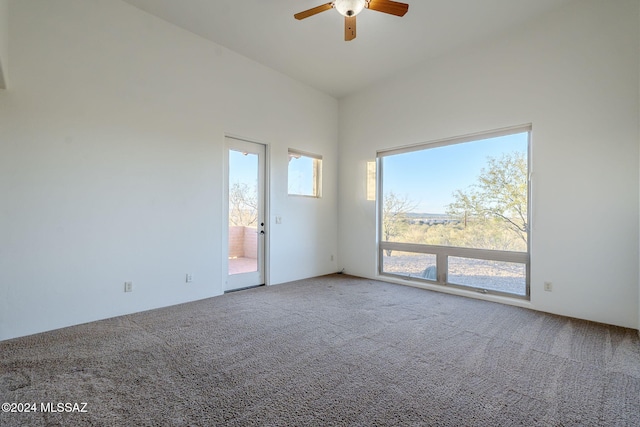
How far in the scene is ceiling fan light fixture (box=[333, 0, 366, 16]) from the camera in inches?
105

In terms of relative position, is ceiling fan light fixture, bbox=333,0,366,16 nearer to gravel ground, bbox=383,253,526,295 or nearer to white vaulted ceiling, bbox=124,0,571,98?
white vaulted ceiling, bbox=124,0,571,98

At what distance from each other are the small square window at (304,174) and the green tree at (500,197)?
2474 mm

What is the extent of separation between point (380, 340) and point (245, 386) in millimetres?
1290

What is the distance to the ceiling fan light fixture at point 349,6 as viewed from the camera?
2672mm

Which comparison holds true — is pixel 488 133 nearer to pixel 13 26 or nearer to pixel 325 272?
pixel 325 272

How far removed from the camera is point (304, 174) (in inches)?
210

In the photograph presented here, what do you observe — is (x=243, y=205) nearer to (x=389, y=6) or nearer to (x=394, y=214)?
(x=394, y=214)

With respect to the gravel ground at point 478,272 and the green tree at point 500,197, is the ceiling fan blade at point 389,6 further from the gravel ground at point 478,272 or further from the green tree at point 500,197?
the gravel ground at point 478,272

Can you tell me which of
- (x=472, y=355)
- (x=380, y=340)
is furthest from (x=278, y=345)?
(x=472, y=355)

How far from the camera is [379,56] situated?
4.29 m

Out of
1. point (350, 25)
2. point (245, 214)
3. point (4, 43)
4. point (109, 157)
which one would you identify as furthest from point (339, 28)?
point (4, 43)

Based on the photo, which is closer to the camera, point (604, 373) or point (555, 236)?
point (604, 373)

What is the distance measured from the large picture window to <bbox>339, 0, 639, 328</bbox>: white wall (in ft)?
0.72

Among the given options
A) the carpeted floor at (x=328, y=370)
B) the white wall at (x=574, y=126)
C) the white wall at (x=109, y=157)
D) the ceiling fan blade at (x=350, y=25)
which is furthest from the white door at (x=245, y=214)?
the white wall at (x=574, y=126)
